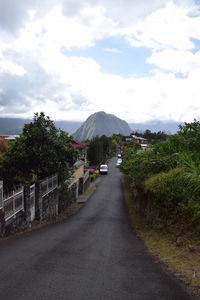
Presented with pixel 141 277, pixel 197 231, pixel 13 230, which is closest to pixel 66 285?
pixel 141 277

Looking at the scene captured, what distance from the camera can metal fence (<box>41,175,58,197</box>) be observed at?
15.5m

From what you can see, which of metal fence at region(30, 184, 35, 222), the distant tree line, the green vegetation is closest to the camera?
the green vegetation

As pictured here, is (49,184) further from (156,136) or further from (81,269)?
(156,136)

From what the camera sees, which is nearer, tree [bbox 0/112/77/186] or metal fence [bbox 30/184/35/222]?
metal fence [bbox 30/184/35/222]

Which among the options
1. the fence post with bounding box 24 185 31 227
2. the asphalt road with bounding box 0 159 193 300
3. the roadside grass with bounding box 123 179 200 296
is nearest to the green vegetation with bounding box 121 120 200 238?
the roadside grass with bounding box 123 179 200 296

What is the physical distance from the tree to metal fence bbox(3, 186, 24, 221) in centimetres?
436

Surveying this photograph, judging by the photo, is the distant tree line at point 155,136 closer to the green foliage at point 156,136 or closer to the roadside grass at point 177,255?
the green foliage at point 156,136

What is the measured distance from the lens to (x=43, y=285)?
6.35 metres

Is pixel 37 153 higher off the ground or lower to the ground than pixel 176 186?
higher

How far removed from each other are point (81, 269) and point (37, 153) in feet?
32.1

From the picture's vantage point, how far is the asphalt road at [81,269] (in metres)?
6.02

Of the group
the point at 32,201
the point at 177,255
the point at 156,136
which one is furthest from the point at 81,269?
the point at 156,136

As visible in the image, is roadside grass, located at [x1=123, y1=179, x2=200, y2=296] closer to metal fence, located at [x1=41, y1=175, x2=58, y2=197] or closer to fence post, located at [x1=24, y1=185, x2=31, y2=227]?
fence post, located at [x1=24, y1=185, x2=31, y2=227]

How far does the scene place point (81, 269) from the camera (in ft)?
24.8
